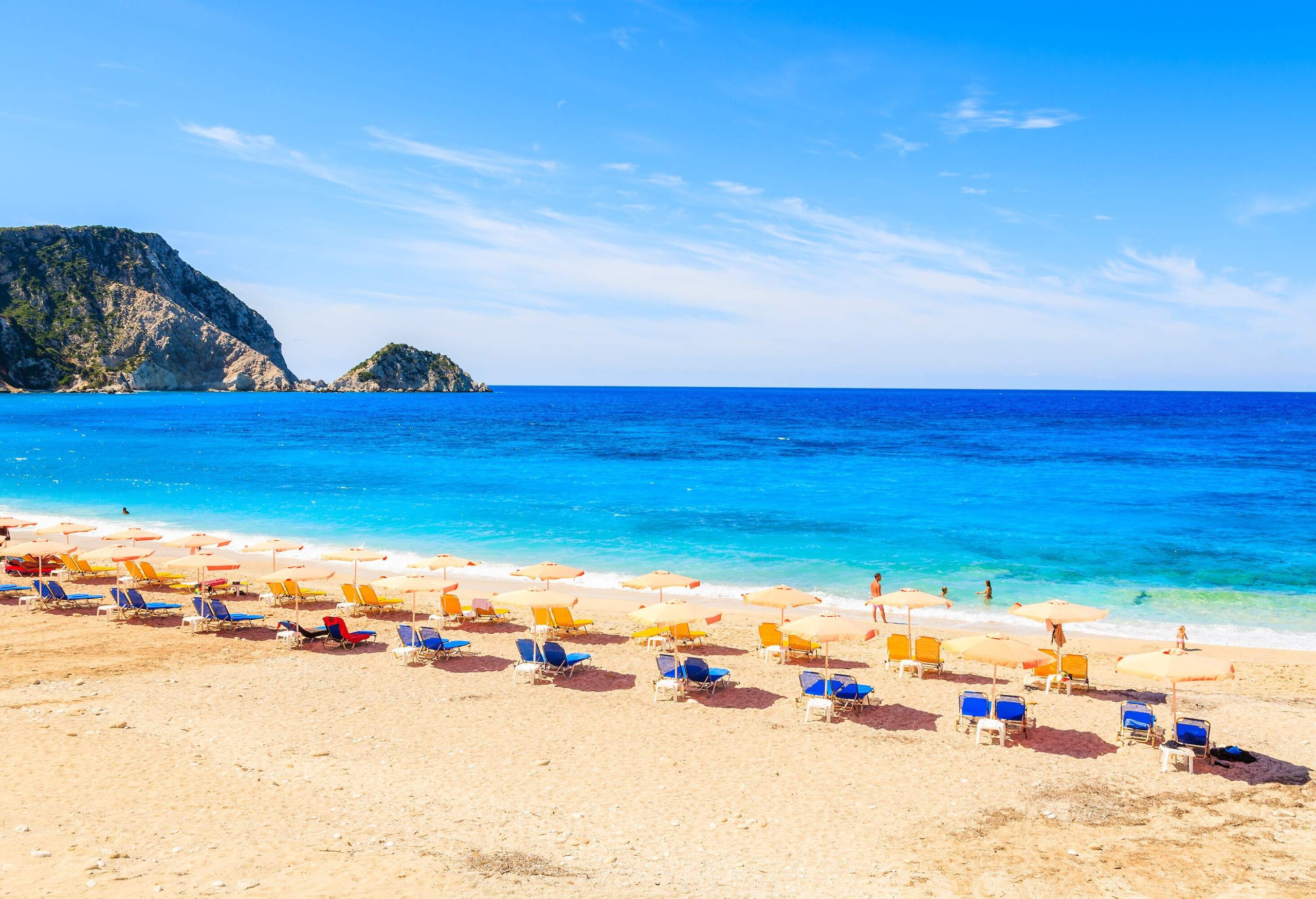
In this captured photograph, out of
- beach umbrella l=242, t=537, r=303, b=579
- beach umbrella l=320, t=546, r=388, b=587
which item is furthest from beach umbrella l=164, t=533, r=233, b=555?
beach umbrella l=320, t=546, r=388, b=587

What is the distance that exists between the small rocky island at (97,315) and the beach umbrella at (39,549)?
528 feet

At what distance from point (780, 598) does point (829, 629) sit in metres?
2.19

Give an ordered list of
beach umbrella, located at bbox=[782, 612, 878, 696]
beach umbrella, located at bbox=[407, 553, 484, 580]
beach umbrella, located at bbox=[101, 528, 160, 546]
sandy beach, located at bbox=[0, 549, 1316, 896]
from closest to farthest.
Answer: sandy beach, located at bbox=[0, 549, 1316, 896] < beach umbrella, located at bbox=[782, 612, 878, 696] < beach umbrella, located at bbox=[407, 553, 484, 580] < beach umbrella, located at bbox=[101, 528, 160, 546]

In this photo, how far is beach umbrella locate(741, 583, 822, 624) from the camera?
49.6ft

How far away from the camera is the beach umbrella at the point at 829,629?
12945mm

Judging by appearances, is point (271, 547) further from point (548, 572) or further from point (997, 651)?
point (997, 651)

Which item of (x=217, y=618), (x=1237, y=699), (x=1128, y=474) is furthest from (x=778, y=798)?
(x=1128, y=474)

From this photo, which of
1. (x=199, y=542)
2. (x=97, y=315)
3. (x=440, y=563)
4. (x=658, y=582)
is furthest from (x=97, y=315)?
(x=658, y=582)

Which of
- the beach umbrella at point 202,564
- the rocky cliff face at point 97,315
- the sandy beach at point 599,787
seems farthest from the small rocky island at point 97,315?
the sandy beach at point 599,787

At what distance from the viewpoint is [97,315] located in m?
156

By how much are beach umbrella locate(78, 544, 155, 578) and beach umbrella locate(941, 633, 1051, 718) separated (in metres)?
20.0

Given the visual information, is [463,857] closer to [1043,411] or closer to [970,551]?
[970,551]

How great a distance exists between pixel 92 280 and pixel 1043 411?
627 ft

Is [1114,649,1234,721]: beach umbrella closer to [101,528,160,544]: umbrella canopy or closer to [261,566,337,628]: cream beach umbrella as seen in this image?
[261,566,337,628]: cream beach umbrella
